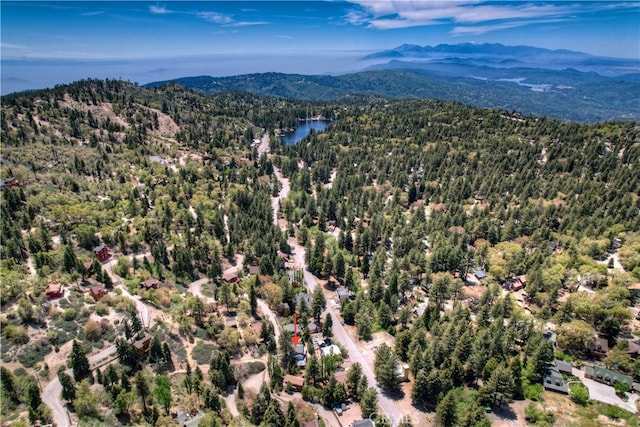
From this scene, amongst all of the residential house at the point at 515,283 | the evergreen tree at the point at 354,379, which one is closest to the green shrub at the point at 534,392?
the evergreen tree at the point at 354,379

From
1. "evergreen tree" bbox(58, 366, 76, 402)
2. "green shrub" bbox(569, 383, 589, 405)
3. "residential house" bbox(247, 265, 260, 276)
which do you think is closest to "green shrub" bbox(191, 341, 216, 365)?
"evergreen tree" bbox(58, 366, 76, 402)

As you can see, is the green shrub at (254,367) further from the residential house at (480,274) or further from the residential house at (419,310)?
the residential house at (480,274)

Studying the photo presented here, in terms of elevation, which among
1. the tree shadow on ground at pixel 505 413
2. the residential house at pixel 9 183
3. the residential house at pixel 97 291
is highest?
the residential house at pixel 9 183

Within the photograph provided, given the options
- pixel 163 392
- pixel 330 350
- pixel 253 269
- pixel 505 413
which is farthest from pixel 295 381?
pixel 253 269

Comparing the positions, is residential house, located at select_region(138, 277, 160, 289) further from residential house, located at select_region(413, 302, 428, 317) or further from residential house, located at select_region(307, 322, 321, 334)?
residential house, located at select_region(413, 302, 428, 317)

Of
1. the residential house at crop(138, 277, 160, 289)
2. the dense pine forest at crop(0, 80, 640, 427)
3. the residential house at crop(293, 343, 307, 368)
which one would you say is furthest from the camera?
the residential house at crop(138, 277, 160, 289)

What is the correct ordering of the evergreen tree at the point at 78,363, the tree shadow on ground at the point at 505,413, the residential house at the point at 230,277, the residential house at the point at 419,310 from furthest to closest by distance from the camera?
the residential house at the point at 230,277 < the residential house at the point at 419,310 < the tree shadow on ground at the point at 505,413 < the evergreen tree at the point at 78,363

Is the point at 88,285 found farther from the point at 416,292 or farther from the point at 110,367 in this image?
the point at 416,292

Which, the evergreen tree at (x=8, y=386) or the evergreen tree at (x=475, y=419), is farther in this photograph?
the evergreen tree at (x=8, y=386)
